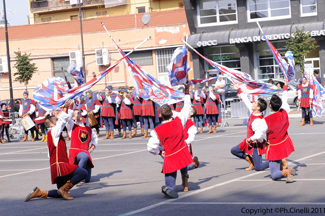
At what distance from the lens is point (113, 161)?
506 inches

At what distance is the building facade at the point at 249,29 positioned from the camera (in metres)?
34.9

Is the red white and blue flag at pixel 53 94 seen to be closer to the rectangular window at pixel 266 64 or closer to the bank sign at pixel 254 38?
the bank sign at pixel 254 38

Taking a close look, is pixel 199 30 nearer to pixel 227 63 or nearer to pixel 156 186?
pixel 227 63

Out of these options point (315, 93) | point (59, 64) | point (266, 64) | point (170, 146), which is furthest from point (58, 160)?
point (59, 64)

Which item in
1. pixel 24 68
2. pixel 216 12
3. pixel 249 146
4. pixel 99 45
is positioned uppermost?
pixel 216 12

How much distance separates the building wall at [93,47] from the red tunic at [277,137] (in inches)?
1277

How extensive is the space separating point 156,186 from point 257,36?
28424 mm

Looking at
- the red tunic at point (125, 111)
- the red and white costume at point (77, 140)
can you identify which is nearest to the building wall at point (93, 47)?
the red tunic at point (125, 111)

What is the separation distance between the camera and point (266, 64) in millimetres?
38062

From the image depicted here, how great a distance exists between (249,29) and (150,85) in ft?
82.0

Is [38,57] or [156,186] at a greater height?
[38,57]

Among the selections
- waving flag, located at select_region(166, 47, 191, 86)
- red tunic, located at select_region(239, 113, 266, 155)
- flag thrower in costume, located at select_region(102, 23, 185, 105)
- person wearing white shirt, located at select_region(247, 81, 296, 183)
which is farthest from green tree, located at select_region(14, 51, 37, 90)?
person wearing white shirt, located at select_region(247, 81, 296, 183)

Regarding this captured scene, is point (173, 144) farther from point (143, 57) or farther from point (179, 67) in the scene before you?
point (143, 57)

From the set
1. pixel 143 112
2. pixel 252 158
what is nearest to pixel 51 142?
pixel 252 158
